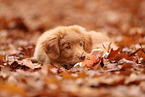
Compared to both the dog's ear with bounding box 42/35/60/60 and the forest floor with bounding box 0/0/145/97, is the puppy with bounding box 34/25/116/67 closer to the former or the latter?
the dog's ear with bounding box 42/35/60/60

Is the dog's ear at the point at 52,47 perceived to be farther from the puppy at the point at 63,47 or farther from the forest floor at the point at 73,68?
the forest floor at the point at 73,68

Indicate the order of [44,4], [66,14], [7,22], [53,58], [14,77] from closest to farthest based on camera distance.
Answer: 1. [14,77]
2. [53,58]
3. [7,22]
4. [66,14]
5. [44,4]

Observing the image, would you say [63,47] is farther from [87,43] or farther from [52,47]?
[87,43]

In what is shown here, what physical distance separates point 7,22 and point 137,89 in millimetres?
9342

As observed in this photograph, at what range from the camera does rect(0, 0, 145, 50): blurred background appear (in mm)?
11242

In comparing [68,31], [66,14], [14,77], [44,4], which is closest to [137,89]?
[14,77]

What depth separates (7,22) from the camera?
10602mm

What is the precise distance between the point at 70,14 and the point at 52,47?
10.4m

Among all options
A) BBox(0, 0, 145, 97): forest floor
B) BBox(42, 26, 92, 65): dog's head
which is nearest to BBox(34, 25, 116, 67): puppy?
BBox(42, 26, 92, 65): dog's head

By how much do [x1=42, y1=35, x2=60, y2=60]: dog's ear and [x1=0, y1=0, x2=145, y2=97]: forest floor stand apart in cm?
43

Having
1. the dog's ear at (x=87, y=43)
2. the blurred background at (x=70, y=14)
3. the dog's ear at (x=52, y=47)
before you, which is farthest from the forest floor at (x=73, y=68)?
the dog's ear at (x=87, y=43)

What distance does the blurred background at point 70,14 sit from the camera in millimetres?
11242

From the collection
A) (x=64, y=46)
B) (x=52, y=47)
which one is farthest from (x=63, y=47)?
(x=52, y=47)

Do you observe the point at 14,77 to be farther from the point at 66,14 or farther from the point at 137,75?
the point at 66,14
